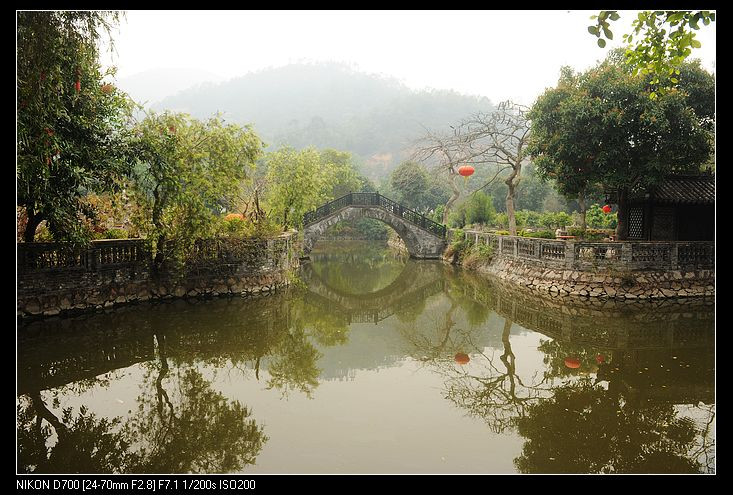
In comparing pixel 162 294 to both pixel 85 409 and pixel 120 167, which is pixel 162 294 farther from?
pixel 85 409

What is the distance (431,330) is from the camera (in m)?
9.95

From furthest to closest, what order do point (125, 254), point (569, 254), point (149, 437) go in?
1. point (569, 254)
2. point (125, 254)
3. point (149, 437)

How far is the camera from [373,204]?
22.5 metres

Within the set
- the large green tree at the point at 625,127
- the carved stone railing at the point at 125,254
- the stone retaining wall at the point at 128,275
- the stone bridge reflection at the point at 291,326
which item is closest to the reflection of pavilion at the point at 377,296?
the stone bridge reflection at the point at 291,326

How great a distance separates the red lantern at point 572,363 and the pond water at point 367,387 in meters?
0.05

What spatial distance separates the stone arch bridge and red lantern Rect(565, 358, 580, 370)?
15.4 meters

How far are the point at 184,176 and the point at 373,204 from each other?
1261 centimetres

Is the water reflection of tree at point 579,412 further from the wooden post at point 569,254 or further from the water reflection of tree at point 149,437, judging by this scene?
the wooden post at point 569,254

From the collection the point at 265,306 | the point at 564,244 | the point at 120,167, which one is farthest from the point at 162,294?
the point at 564,244

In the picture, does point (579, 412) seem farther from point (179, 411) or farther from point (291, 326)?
point (291, 326)

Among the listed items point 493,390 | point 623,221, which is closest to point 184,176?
point 493,390

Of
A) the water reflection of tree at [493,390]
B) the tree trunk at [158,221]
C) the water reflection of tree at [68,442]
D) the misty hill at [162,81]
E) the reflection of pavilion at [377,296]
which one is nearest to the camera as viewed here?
the water reflection of tree at [68,442]

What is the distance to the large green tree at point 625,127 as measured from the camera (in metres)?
11.7

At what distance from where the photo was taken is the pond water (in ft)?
14.6
